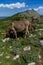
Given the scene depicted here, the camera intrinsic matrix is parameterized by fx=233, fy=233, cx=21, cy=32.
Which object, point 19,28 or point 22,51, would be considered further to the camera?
point 19,28

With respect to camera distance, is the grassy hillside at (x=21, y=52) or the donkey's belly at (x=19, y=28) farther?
the donkey's belly at (x=19, y=28)

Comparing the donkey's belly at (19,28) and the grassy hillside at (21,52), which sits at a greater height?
the donkey's belly at (19,28)

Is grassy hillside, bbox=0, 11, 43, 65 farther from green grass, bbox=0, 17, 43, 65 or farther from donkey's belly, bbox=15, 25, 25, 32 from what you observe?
donkey's belly, bbox=15, 25, 25, 32

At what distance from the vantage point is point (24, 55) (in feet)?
50.0

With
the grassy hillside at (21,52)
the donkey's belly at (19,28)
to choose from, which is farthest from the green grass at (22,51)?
the donkey's belly at (19,28)

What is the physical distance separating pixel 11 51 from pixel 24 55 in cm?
151

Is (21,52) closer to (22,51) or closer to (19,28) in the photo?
(22,51)

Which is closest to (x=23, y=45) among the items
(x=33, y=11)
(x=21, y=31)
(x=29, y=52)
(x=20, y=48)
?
(x=20, y=48)

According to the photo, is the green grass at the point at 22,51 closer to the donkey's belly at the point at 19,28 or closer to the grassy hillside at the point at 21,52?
the grassy hillside at the point at 21,52

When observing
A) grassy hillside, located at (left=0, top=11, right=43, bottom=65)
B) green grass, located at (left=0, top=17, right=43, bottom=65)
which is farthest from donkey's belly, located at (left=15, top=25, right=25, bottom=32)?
grassy hillside, located at (left=0, top=11, right=43, bottom=65)

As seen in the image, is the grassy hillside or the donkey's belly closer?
the grassy hillside

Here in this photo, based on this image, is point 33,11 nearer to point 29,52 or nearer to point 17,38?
point 17,38

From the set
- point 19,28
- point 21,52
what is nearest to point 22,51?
point 21,52

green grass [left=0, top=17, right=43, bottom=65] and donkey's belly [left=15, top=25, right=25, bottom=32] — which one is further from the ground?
donkey's belly [left=15, top=25, right=25, bottom=32]
